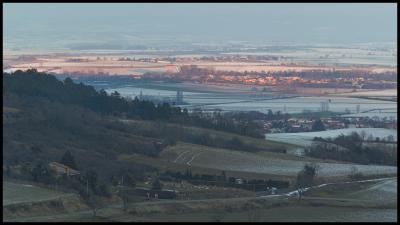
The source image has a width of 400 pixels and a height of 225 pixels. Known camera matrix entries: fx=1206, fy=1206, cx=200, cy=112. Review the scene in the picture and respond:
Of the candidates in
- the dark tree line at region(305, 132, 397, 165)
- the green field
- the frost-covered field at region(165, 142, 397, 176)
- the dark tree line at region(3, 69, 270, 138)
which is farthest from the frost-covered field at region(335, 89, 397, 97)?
the green field

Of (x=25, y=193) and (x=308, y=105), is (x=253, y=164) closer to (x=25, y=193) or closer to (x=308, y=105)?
(x=25, y=193)

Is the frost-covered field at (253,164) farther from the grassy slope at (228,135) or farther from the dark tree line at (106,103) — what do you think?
the dark tree line at (106,103)

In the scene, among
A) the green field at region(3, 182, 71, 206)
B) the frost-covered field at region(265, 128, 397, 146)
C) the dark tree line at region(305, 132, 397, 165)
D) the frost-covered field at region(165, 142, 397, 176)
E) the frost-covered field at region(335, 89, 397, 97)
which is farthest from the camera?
the frost-covered field at region(335, 89, 397, 97)

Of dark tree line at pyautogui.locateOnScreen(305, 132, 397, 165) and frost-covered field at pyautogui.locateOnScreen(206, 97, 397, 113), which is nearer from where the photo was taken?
dark tree line at pyautogui.locateOnScreen(305, 132, 397, 165)

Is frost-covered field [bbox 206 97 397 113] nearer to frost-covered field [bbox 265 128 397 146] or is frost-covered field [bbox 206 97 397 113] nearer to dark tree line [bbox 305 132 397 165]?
frost-covered field [bbox 265 128 397 146]

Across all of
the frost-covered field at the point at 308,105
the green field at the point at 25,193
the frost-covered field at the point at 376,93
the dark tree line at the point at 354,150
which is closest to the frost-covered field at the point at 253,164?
the dark tree line at the point at 354,150

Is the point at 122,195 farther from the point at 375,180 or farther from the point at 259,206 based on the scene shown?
the point at 375,180

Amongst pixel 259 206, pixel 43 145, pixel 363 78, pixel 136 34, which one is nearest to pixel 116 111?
pixel 43 145
